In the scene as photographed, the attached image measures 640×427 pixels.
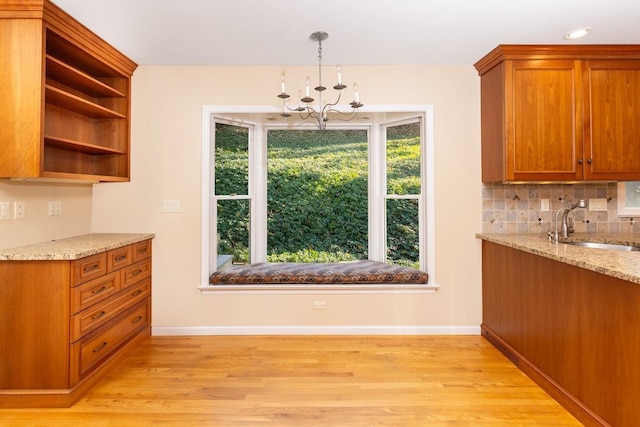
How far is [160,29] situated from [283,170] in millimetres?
1681

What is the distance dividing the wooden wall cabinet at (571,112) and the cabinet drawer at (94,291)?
2973 millimetres

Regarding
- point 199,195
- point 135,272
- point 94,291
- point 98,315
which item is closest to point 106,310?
point 98,315

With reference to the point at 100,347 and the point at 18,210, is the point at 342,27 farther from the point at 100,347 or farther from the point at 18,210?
the point at 100,347

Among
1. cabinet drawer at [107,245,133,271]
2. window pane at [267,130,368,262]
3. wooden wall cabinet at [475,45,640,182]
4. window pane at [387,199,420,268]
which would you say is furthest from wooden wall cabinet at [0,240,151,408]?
wooden wall cabinet at [475,45,640,182]

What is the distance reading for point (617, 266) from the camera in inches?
65.7

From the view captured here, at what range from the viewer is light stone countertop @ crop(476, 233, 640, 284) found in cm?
163

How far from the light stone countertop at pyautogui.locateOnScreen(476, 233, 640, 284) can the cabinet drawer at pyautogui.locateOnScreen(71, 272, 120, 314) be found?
2.72m

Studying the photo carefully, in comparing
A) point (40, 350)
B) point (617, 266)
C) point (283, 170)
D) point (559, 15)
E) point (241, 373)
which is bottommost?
point (241, 373)

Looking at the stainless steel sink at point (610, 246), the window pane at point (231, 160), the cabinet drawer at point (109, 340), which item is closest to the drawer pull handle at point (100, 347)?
the cabinet drawer at point (109, 340)

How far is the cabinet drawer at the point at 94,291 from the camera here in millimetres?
2121

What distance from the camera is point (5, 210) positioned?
7.45 feet

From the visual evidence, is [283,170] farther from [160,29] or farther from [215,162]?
[160,29]

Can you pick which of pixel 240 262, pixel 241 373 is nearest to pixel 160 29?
pixel 240 262

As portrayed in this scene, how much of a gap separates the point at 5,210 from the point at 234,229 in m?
1.74
